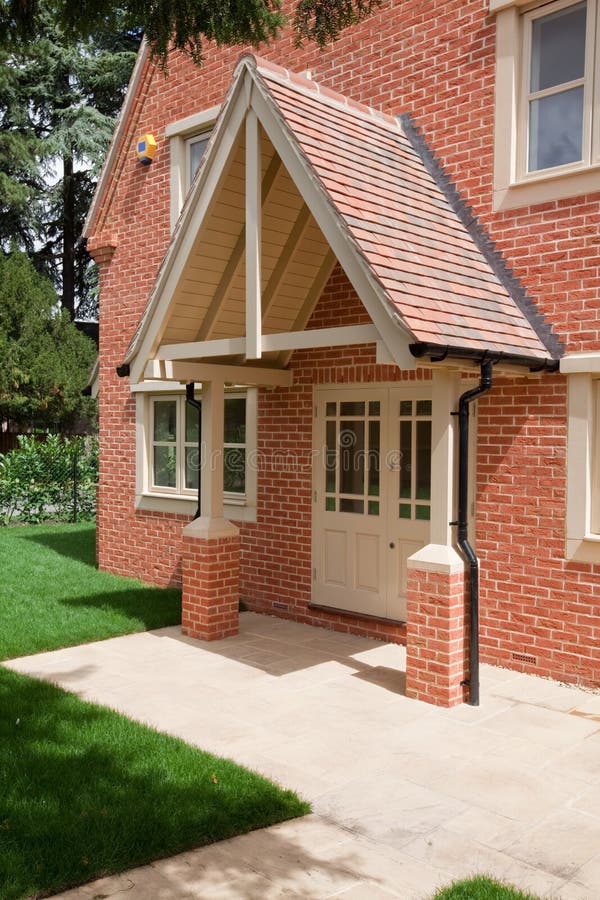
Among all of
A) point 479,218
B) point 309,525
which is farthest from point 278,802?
point 479,218

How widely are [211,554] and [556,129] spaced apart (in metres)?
5.21

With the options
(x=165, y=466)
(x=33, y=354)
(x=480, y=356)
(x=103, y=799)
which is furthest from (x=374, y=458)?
(x=33, y=354)

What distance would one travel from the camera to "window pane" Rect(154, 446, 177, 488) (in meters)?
11.3

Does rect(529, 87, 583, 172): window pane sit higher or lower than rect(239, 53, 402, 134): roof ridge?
lower

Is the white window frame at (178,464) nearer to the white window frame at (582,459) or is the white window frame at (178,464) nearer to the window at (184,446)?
the window at (184,446)

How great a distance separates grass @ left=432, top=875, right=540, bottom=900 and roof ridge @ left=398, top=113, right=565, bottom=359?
441 centimetres

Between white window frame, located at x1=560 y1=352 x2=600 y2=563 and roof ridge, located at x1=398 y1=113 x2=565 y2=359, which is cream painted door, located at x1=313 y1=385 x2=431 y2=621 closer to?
roof ridge, located at x1=398 y1=113 x2=565 y2=359

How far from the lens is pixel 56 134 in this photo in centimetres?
2775

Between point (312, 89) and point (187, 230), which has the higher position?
point (312, 89)

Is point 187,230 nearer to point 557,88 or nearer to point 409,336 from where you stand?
point 409,336

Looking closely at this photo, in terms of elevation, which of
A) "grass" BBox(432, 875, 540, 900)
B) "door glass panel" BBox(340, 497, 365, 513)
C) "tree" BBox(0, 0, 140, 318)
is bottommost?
"grass" BBox(432, 875, 540, 900)

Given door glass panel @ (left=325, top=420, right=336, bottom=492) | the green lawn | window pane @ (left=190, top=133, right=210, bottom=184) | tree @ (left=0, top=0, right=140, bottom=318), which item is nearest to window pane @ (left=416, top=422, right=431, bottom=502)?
door glass panel @ (left=325, top=420, right=336, bottom=492)

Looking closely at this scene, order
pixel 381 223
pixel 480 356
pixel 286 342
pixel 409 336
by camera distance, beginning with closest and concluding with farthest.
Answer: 1. pixel 409 336
2. pixel 480 356
3. pixel 381 223
4. pixel 286 342

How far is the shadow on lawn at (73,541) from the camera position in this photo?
13.5 meters
